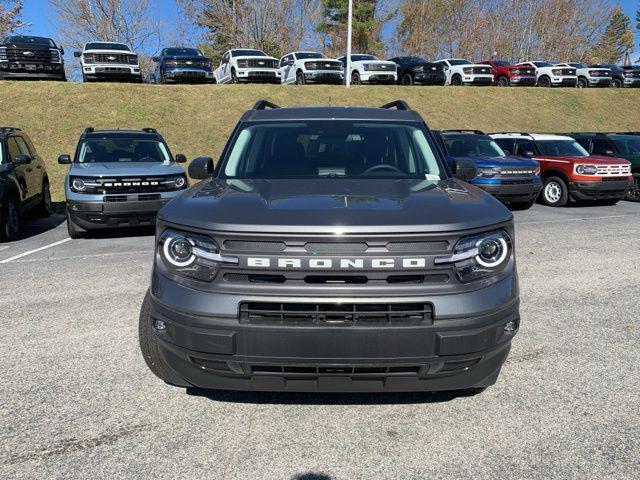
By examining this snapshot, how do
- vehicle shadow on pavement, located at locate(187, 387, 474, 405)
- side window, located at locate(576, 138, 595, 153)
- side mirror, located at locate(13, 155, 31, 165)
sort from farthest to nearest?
side window, located at locate(576, 138, 595, 153) < side mirror, located at locate(13, 155, 31, 165) < vehicle shadow on pavement, located at locate(187, 387, 474, 405)

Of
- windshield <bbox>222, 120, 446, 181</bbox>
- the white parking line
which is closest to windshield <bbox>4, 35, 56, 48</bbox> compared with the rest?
the white parking line

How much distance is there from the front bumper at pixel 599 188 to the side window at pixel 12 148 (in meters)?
11.9

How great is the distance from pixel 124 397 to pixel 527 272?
5052 millimetres

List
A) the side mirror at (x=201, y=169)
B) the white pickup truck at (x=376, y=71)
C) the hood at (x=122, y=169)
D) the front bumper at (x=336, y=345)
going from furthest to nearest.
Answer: the white pickup truck at (x=376, y=71), the hood at (x=122, y=169), the side mirror at (x=201, y=169), the front bumper at (x=336, y=345)

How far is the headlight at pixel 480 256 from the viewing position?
259 centimetres

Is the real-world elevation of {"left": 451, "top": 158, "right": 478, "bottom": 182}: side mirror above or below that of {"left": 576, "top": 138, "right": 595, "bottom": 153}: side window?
above

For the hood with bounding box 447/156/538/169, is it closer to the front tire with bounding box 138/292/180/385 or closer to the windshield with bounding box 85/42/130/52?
the front tire with bounding box 138/292/180/385

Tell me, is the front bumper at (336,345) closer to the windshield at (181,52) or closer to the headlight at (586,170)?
the headlight at (586,170)

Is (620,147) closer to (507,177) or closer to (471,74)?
(507,177)

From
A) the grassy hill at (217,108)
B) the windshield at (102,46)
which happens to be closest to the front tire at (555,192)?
the grassy hill at (217,108)

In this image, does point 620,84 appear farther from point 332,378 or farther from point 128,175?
point 332,378

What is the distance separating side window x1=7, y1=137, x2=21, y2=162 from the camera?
30.7 feet

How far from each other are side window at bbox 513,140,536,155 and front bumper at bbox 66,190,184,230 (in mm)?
9216

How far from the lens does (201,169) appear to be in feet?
13.8
